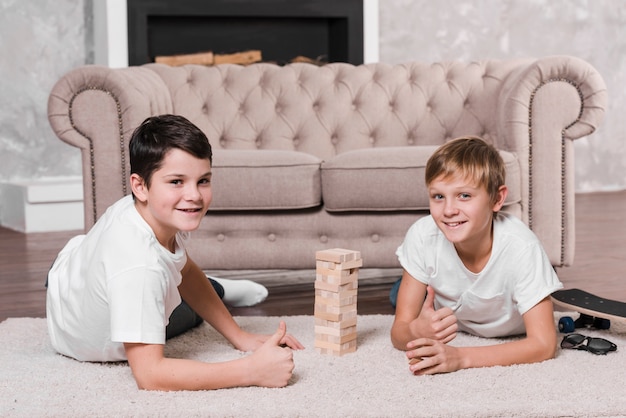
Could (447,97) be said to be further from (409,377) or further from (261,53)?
(261,53)

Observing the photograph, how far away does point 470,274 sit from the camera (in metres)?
1.99

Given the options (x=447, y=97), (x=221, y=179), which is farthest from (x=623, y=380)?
(x=447, y=97)

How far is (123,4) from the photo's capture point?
15.2 ft

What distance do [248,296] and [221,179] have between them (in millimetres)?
369

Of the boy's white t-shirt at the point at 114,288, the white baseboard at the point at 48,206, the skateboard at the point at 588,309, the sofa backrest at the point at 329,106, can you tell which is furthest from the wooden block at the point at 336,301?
the white baseboard at the point at 48,206

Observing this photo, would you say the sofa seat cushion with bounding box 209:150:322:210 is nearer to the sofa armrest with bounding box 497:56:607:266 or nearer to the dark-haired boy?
the sofa armrest with bounding box 497:56:607:266

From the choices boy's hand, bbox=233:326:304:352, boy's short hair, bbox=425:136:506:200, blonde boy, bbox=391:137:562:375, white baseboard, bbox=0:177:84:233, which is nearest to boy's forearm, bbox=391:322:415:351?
blonde boy, bbox=391:137:562:375

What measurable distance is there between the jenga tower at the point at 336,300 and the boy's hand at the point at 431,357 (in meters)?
0.20

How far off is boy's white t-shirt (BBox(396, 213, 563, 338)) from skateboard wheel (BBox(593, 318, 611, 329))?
0.69ft

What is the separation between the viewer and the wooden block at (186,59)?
15.9 ft

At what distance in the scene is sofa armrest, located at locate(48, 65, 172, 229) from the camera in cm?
277

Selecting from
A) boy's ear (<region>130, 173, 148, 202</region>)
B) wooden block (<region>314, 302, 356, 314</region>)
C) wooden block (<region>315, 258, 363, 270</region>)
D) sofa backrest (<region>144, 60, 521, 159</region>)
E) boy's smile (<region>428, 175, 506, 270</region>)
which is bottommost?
wooden block (<region>314, 302, 356, 314</region>)

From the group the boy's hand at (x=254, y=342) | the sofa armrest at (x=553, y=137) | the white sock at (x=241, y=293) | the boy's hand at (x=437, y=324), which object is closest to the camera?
the boy's hand at (x=437, y=324)

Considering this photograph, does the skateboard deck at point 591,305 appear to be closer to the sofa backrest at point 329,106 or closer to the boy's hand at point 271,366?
the boy's hand at point 271,366
